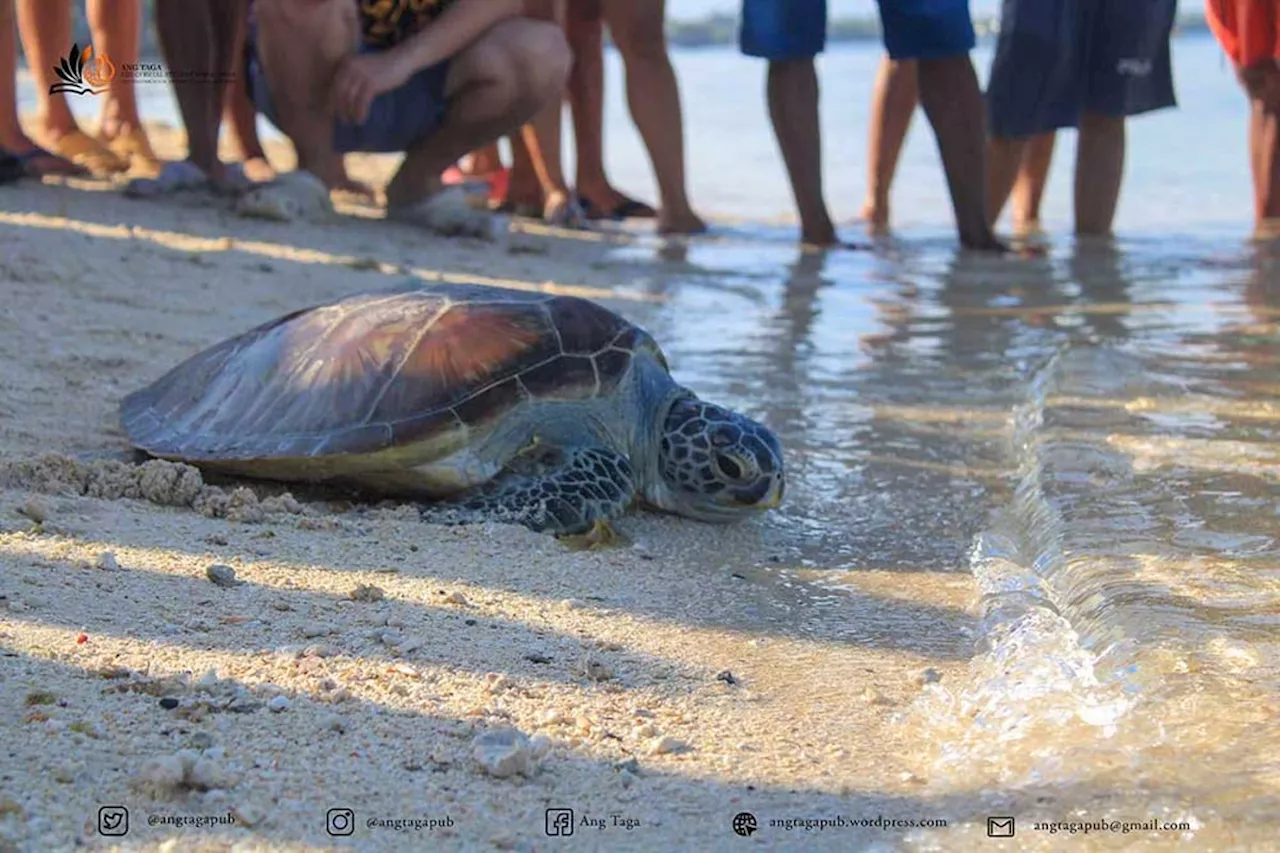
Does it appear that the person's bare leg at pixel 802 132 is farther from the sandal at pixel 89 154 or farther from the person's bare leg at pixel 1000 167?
the sandal at pixel 89 154

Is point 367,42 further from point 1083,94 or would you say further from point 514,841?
point 514,841

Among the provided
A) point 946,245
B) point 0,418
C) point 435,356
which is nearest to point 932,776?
point 435,356

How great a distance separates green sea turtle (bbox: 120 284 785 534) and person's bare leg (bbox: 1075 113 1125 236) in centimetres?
460

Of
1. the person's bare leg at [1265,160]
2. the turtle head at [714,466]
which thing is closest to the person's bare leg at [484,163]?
the person's bare leg at [1265,160]

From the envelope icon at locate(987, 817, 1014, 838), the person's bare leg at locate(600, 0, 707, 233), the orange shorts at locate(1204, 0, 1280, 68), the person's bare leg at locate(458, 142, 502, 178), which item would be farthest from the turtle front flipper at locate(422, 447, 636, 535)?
the person's bare leg at locate(458, 142, 502, 178)

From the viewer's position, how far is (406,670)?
2352mm

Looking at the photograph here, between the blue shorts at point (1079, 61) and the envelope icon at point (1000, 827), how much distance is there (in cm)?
597

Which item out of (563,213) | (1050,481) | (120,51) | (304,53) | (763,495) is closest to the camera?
(763,495)

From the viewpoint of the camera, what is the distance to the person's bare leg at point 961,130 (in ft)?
22.8

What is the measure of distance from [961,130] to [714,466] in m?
4.06

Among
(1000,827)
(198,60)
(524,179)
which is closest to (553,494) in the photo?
(1000,827)

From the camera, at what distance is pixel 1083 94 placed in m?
7.50

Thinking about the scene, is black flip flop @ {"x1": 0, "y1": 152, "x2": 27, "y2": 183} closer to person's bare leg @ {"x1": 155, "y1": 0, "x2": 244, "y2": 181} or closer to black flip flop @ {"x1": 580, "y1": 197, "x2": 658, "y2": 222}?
person's bare leg @ {"x1": 155, "y1": 0, "x2": 244, "y2": 181}

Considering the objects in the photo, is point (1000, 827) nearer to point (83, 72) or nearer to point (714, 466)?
point (714, 466)
